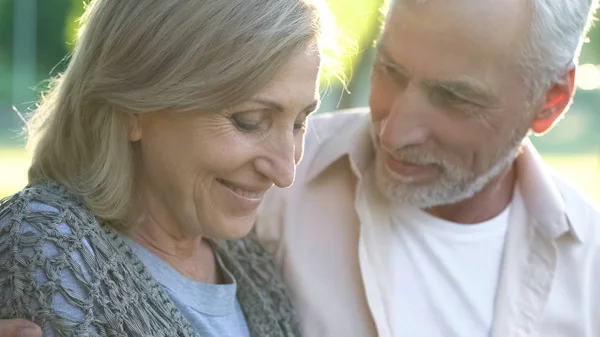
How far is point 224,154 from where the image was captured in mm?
1962

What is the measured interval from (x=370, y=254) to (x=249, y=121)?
2.39ft

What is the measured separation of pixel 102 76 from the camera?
1955 millimetres

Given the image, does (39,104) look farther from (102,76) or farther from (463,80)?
(463,80)

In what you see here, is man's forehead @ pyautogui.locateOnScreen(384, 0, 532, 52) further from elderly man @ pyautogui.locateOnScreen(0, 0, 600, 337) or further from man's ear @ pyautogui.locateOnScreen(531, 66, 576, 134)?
man's ear @ pyautogui.locateOnScreen(531, 66, 576, 134)

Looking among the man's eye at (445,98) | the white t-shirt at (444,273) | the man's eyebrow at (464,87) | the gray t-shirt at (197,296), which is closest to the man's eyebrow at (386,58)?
the man's eyebrow at (464,87)

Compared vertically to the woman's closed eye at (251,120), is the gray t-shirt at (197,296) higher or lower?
lower

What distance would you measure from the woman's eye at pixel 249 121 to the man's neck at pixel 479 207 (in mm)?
914

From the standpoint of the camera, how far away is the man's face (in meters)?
2.45

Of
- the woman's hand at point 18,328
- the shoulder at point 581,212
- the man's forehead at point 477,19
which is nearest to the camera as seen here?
the woman's hand at point 18,328

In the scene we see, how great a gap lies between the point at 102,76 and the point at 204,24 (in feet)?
Answer: 0.89

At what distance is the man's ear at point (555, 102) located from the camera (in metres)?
2.68

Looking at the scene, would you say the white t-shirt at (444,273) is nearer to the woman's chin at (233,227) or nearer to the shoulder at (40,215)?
the woman's chin at (233,227)

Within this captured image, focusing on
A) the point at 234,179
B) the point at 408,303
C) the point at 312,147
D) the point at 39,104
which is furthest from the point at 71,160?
the point at 408,303

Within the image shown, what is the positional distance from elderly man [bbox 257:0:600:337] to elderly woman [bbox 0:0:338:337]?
1.57ft
